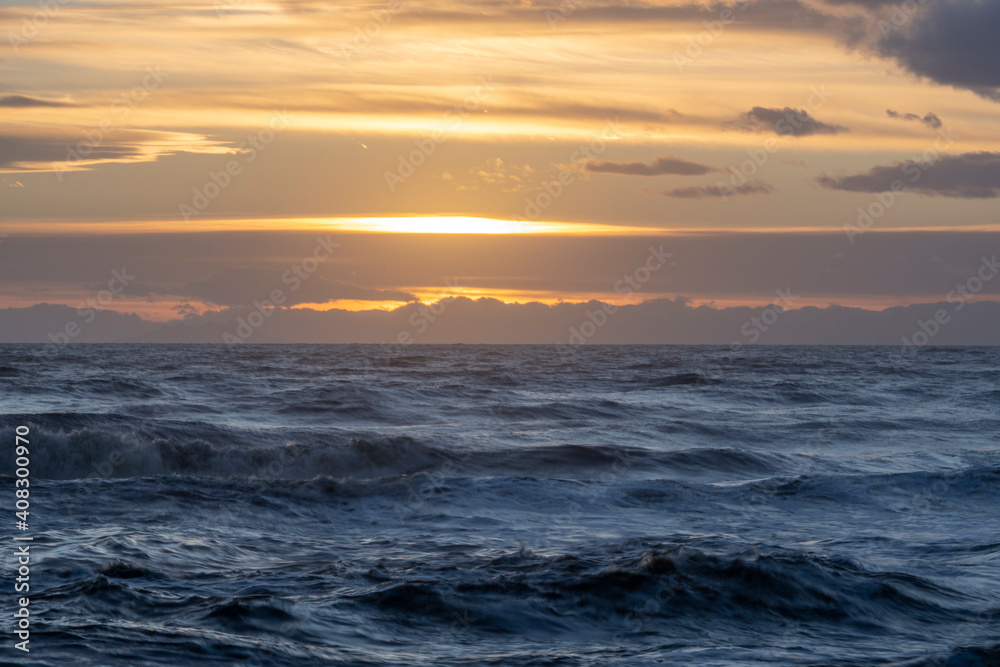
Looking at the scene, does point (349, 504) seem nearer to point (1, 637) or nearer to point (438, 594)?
point (438, 594)

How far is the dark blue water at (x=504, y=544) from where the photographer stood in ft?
27.7

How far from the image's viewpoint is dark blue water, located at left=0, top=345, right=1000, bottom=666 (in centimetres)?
843

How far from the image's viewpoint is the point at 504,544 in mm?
12641

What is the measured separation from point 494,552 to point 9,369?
47.9m

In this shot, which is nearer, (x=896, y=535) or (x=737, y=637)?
(x=737, y=637)

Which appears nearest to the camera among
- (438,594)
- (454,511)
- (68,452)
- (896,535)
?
(438,594)

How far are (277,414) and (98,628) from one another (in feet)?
81.5

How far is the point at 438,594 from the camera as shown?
385 inches

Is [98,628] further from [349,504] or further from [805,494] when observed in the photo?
[805,494]

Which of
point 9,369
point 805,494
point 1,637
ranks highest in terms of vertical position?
point 1,637

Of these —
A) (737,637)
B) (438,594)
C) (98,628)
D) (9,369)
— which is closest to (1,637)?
(98,628)

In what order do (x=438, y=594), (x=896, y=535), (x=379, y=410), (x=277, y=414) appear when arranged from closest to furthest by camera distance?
(x=438, y=594) → (x=896, y=535) → (x=277, y=414) → (x=379, y=410)

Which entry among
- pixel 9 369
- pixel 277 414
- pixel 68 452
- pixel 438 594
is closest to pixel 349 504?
pixel 438 594

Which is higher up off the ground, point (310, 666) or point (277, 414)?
point (310, 666)
